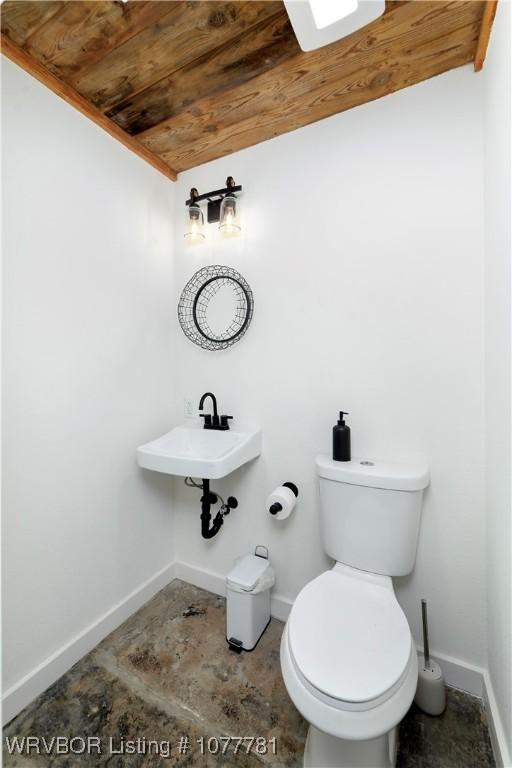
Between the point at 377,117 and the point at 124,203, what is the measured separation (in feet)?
3.97

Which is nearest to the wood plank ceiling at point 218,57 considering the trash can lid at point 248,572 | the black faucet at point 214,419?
the black faucet at point 214,419

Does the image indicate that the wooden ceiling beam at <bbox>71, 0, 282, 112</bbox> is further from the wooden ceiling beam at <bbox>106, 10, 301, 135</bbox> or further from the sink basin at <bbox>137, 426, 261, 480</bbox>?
the sink basin at <bbox>137, 426, 261, 480</bbox>

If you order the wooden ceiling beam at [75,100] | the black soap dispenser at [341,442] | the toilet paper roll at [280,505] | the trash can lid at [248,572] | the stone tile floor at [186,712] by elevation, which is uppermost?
the wooden ceiling beam at [75,100]

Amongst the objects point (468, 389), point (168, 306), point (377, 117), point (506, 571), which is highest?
point (377, 117)

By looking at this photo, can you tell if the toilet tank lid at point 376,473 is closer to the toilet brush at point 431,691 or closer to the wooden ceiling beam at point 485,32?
the toilet brush at point 431,691

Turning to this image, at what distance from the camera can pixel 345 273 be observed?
1453 mm

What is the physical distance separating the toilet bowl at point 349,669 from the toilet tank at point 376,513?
4.4 inches

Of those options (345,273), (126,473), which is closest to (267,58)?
(345,273)

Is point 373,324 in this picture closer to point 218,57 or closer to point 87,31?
point 218,57

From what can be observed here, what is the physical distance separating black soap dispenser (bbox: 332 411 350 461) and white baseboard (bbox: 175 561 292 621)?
0.82 m

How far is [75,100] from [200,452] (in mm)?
1642

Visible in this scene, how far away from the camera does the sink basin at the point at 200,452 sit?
1370 millimetres

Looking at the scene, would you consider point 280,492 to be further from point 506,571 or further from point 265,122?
point 265,122

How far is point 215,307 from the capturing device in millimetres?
1769
